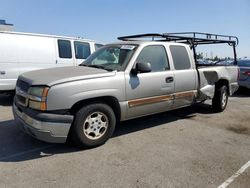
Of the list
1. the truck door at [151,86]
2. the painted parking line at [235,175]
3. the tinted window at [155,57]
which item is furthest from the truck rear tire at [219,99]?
the painted parking line at [235,175]

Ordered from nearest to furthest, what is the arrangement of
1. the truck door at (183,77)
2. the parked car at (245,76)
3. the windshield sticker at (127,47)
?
1. the windshield sticker at (127,47)
2. the truck door at (183,77)
3. the parked car at (245,76)

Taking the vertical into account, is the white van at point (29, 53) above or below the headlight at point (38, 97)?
above

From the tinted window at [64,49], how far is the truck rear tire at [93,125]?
4.71 meters

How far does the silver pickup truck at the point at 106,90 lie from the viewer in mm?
3992

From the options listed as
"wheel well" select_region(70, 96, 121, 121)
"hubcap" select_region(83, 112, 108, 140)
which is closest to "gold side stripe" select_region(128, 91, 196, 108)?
"wheel well" select_region(70, 96, 121, 121)

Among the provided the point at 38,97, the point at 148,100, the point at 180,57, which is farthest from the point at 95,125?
the point at 180,57

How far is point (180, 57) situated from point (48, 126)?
3303 mm

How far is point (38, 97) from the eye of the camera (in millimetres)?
3949

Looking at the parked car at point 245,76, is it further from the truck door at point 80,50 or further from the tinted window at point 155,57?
the tinted window at point 155,57

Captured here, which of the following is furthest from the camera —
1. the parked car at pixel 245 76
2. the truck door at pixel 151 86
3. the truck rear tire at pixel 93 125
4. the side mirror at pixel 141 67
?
the parked car at pixel 245 76

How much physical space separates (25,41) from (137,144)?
4.86 metres

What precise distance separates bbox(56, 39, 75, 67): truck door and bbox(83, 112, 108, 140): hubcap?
4.59 m

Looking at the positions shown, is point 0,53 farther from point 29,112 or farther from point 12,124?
point 29,112

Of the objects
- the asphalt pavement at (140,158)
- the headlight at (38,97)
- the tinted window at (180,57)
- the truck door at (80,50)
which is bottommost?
the asphalt pavement at (140,158)
